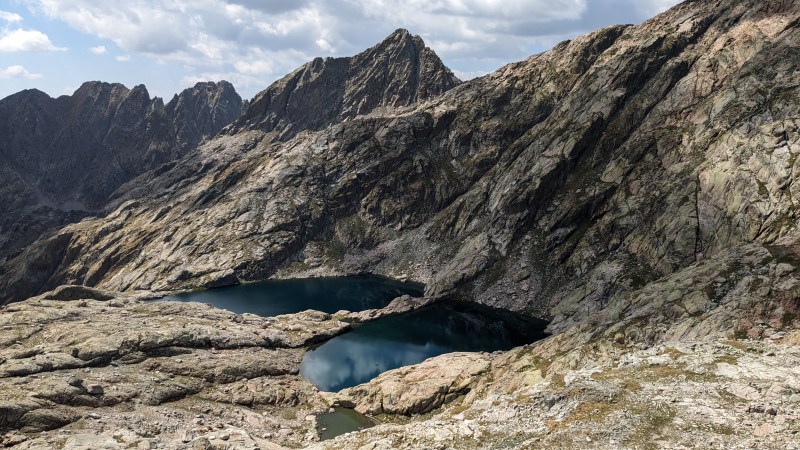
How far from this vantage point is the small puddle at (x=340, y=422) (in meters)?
58.3

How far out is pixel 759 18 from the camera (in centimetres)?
12412

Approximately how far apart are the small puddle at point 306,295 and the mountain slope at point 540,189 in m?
7.12

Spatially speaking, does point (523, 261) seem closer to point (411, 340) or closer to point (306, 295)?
point (411, 340)

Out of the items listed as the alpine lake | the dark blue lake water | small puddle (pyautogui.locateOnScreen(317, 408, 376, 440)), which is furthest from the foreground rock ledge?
the dark blue lake water

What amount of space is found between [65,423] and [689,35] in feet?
555

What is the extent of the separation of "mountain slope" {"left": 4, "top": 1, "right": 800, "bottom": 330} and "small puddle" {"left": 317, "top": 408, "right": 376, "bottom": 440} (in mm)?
50648

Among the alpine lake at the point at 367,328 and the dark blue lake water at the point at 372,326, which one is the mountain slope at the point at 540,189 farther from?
A: the dark blue lake water at the point at 372,326

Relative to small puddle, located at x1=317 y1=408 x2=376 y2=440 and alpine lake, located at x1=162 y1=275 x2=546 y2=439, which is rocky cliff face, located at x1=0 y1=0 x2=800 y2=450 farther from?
alpine lake, located at x1=162 y1=275 x2=546 y2=439

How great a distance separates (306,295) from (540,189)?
74.2 metres

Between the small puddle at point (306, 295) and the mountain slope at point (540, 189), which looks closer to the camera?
the mountain slope at point (540, 189)

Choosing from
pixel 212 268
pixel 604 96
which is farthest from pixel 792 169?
pixel 212 268

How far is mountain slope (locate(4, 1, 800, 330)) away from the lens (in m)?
94.6

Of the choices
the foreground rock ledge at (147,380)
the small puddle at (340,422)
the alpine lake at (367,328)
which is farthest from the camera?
the alpine lake at (367,328)

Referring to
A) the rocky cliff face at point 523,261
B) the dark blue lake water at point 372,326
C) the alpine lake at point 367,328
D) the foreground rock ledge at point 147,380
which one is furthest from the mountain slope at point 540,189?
the foreground rock ledge at point 147,380
